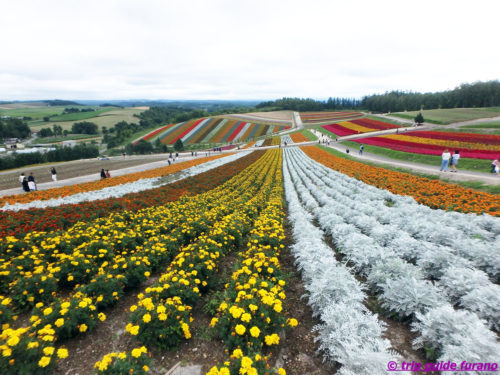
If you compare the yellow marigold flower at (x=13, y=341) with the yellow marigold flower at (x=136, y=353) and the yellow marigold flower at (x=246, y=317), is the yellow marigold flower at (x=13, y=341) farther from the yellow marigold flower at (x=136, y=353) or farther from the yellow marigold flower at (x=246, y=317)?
the yellow marigold flower at (x=246, y=317)

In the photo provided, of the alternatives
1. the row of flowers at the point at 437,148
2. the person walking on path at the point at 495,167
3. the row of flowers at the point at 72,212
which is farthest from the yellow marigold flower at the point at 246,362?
the row of flowers at the point at 437,148

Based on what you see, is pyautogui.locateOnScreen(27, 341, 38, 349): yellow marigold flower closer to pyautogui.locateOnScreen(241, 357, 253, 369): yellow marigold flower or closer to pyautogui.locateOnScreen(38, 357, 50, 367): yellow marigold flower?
pyautogui.locateOnScreen(38, 357, 50, 367): yellow marigold flower

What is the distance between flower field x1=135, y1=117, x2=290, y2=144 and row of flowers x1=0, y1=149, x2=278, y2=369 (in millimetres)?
68915

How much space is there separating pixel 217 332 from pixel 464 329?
4152 millimetres

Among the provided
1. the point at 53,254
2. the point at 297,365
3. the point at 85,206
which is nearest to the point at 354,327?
the point at 297,365

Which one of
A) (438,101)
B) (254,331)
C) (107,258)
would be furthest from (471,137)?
(438,101)

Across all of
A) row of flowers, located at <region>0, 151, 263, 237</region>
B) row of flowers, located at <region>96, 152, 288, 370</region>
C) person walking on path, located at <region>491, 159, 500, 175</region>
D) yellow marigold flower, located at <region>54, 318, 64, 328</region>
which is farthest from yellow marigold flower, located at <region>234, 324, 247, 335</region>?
person walking on path, located at <region>491, 159, 500, 175</region>

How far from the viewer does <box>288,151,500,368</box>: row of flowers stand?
3225mm

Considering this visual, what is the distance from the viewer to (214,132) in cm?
8312

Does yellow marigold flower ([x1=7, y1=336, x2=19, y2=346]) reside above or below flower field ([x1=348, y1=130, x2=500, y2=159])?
below

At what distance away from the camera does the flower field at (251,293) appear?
3319 mm

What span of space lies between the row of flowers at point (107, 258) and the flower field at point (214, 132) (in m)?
68.9

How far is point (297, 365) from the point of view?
3.73 meters

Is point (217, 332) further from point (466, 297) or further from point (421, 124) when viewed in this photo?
point (421, 124)
